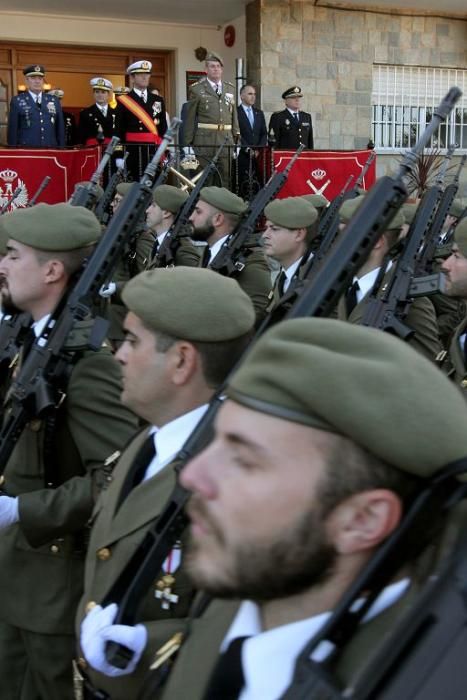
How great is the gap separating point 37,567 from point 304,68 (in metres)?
12.6

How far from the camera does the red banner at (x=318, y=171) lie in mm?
11023

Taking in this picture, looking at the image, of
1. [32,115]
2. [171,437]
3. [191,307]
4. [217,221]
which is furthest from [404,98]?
[171,437]

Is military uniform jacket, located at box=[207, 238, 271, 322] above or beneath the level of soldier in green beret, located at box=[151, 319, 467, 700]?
beneath

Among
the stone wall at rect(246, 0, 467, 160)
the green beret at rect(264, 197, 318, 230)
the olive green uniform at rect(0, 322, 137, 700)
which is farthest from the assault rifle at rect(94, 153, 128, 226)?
the stone wall at rect(246, 0, 467, 160)

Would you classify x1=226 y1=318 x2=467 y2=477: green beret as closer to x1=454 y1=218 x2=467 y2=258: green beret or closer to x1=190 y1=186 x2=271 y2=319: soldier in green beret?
x1=454 y1=218 x2=467 y2=258: green beret

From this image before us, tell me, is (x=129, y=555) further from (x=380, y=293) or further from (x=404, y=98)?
(x=404, y=98)

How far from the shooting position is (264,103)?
1369cm

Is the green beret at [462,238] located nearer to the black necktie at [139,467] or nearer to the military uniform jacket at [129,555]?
the black necktie at [139,467]

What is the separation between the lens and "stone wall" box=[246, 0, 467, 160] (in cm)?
A: 1356

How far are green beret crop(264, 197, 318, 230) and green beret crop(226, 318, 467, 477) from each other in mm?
4984

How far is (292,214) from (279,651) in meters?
5.12

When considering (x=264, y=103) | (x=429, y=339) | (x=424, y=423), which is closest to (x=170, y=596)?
(x=424, y=423)

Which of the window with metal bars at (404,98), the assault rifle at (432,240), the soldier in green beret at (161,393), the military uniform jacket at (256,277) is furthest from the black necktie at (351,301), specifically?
the window with metal bars at (404,98)

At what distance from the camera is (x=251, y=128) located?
1270 cm
